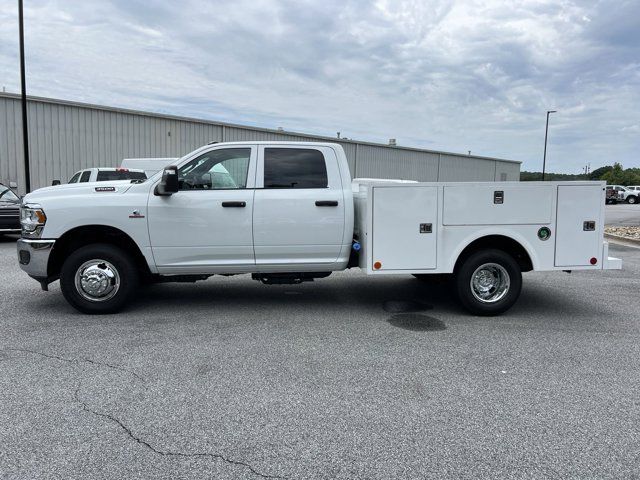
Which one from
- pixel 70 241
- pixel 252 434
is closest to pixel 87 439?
pixel 252 434

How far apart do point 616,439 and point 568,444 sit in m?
0.35

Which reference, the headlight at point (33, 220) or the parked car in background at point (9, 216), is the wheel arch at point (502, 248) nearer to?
the headlight at point (33, 220)

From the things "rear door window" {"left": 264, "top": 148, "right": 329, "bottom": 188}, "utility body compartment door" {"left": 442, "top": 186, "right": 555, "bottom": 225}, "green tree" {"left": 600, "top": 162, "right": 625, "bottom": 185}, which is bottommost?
"utility body compartment door" {"left": 442, "top": 186, "right": 555, "bottom": 225}

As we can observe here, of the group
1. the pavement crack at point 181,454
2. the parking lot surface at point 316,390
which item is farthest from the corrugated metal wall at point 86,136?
the pavement crack at point 181,454

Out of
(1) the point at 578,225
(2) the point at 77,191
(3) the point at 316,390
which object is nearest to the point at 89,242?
(2) the point at 77,191

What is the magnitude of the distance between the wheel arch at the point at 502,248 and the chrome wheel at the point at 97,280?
163 inches

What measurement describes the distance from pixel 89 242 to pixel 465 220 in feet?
15.0

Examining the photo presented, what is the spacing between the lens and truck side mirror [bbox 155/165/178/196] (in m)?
5.73

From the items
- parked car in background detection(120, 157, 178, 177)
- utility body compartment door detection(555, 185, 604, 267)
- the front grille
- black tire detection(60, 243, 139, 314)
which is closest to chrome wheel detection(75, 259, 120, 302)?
black tire detection(60, 243, 139, 314)

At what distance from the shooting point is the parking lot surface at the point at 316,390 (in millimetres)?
3020

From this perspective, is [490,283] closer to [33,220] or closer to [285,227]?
[285,227]

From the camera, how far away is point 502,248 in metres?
6.44

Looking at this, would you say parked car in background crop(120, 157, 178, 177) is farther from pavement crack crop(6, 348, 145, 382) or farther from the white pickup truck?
pavement crack crop(6, 348, 145, 382)

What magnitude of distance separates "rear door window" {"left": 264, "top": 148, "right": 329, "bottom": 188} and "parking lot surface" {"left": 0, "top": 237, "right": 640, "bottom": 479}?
1.63 meters
